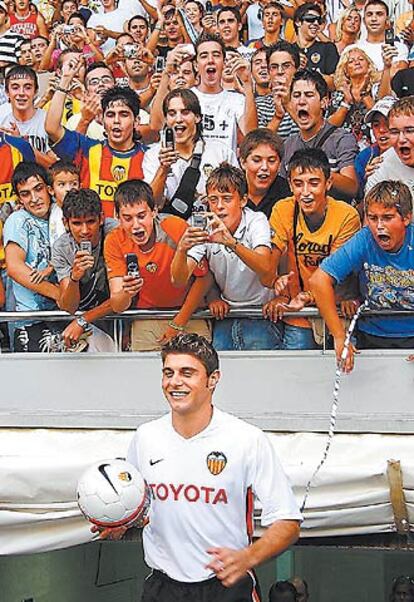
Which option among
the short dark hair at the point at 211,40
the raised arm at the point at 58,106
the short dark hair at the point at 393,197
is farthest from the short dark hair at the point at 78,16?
the short dark hair at the point at 393,197

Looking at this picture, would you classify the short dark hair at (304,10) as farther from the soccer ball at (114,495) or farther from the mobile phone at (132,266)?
the soccer ball at (114,495)

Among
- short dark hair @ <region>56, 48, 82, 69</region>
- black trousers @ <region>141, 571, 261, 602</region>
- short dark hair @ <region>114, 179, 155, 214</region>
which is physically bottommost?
black trousers @ <region>141, 571, 261, 602</region>

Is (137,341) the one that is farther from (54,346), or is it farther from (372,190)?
(372,190)

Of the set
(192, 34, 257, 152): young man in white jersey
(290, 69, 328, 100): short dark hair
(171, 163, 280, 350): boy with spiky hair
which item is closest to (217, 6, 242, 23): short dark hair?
(192, 34, 257, 152): young man in white jersey

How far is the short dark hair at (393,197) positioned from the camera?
20.0 feet

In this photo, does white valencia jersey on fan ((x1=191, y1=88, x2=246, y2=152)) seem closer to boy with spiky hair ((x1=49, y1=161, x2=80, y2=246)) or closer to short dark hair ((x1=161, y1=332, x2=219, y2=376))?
boy with spiky hair ((x1=49, y1=161, x2=80, y2=246))

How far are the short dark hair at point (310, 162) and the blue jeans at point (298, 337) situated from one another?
87 cm

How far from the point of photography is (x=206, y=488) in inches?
187

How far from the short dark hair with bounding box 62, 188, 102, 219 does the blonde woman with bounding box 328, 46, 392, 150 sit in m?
1.80

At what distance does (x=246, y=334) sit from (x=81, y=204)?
122cm

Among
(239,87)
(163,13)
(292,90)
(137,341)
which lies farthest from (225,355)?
(163,13)

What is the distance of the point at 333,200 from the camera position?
6.66 meters

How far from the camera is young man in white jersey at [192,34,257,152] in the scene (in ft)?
26.3

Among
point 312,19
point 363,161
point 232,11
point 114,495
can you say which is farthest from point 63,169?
point 114,495
